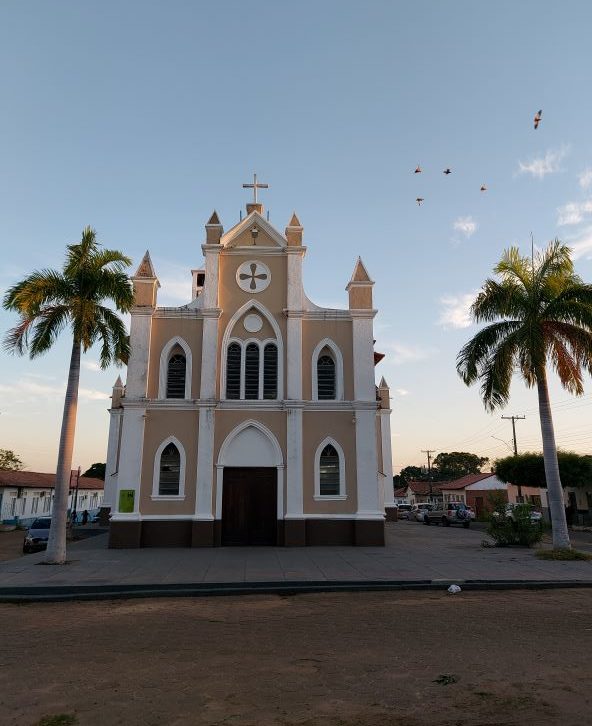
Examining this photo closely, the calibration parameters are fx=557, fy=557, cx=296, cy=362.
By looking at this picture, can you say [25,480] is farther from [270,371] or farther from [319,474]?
[319,474]

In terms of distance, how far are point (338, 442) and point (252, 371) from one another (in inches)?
162

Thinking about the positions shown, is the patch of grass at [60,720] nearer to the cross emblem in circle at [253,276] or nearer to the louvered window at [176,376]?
the louvered window at [176,376]

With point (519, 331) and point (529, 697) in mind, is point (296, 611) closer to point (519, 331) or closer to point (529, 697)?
Result: point (529, 697)

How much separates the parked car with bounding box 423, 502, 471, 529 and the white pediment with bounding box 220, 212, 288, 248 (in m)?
24.8

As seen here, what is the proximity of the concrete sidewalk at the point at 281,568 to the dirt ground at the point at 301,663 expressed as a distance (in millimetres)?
1646

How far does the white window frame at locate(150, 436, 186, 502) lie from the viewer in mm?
19203

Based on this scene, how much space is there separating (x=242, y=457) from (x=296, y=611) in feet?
32.3

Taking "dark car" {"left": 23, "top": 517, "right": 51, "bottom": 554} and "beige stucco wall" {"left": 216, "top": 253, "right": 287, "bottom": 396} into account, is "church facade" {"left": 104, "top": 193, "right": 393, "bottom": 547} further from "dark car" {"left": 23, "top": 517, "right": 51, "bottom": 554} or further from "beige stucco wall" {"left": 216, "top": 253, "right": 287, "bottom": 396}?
"dark car" {"left": 23, "top": 517, "right": 51, "bottom": 554}

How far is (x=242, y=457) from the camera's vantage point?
65.1 ft

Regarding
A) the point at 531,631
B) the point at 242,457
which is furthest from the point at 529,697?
the point at 242,457

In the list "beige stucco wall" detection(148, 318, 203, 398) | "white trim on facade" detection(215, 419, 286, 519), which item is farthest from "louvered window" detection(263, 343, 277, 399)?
"beige stucco wall" detection(148, 318, 203, 398)

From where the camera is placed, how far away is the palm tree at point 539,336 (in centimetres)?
1723

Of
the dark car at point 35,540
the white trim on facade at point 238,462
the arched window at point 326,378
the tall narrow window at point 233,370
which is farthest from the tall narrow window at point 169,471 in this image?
the dark car at point 35,540

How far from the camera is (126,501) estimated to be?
746 inches
